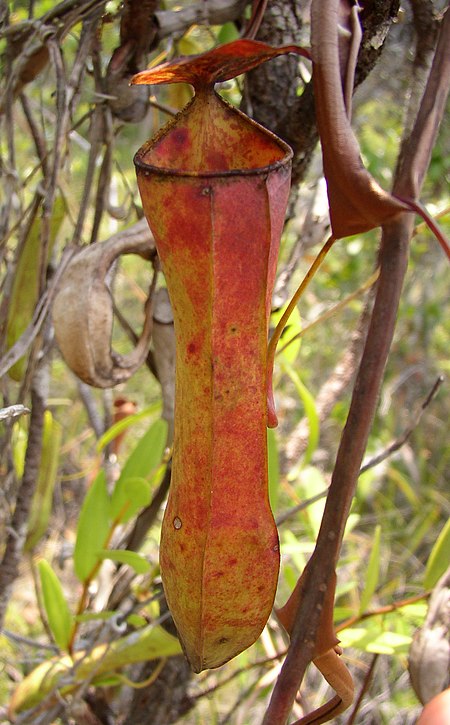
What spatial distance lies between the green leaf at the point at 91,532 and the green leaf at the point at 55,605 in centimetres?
3

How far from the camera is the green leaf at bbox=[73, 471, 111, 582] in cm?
75

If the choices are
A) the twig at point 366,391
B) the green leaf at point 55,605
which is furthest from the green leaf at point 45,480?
the twig at point 366,391

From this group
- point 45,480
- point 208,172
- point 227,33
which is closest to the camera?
point 208,172

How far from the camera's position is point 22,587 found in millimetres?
1952

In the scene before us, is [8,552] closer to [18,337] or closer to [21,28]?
[18,337]

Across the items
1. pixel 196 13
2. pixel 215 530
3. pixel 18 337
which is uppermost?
pixel 196 13

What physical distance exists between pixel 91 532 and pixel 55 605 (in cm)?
9

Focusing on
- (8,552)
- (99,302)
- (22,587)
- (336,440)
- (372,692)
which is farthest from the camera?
(336,440)

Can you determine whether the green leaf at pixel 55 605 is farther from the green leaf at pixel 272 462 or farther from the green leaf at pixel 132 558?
the green leaf at pixel 272 462

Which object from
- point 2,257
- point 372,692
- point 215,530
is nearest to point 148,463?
point 2,257

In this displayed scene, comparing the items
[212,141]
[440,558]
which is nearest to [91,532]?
[440,558]

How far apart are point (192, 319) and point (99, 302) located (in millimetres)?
191

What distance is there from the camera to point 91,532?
751 millimetres

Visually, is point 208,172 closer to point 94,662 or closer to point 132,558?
point 132,558
